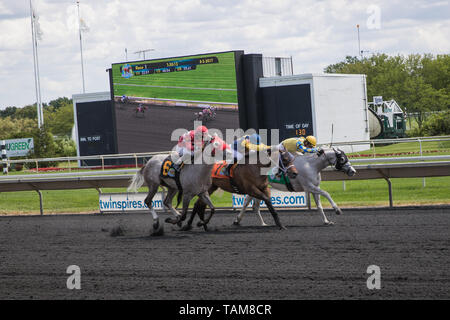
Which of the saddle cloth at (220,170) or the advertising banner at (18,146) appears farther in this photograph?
the advertising banner at (18,146)

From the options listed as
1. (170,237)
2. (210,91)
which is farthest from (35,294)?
(210,91)

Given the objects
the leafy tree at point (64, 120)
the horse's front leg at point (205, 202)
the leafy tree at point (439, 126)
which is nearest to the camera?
the horse's front leg at point (205, 202)

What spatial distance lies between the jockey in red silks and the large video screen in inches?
851

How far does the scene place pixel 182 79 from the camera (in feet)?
112

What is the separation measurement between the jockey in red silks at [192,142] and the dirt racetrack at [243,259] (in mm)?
1373

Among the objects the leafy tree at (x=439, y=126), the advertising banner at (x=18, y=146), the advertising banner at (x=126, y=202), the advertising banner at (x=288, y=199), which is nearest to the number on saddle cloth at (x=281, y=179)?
the advertising banner at (x=288, y=199)

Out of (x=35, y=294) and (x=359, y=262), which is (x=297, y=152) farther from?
(x=35, y=294)

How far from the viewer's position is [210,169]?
11.4 meters

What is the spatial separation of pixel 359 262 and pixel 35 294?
3.69 meters

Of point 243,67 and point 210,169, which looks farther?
point 243,67

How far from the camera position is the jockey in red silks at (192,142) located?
1129 cm

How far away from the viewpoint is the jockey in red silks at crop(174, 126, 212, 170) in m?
11.3
